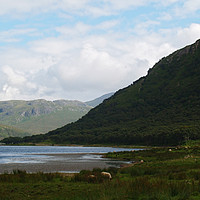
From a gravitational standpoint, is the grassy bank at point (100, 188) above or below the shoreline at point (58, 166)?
above

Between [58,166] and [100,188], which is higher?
[100,188]

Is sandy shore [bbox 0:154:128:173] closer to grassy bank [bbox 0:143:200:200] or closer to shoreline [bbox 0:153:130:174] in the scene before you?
shoreline [bbox 0:153:130:174]

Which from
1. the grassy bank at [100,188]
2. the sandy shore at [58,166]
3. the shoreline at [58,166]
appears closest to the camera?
the grassy bank at [100,188]

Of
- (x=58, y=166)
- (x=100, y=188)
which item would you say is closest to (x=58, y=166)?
(x=58, y=166)

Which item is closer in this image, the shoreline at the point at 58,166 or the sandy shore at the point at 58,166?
the shoreline at the point at 58,166

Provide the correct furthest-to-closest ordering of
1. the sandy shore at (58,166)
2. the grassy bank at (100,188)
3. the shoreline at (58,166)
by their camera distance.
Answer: the sandy shore at (58,166) < the shoreline at (58,166) < the grassy bank at (100,188)

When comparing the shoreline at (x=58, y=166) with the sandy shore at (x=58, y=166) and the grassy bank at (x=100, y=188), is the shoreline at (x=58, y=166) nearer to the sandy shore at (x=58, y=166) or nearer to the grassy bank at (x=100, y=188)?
the sandy shore at (x=58, y=166)

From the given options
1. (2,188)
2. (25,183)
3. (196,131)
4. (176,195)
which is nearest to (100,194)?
(176,195)

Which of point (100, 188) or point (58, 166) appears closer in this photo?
point (100, 188)

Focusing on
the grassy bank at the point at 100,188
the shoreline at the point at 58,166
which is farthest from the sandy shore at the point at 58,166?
the grassy bank at the point at 100,188

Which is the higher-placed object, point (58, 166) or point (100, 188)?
point (100, 188)

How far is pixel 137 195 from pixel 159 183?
3.45 meters

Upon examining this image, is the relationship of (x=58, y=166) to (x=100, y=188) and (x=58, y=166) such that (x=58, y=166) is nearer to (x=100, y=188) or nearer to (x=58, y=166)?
(x=58, y=166)

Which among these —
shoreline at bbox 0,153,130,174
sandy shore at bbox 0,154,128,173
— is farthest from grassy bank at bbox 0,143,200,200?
sandy shore at bbox 0,154,128,173
